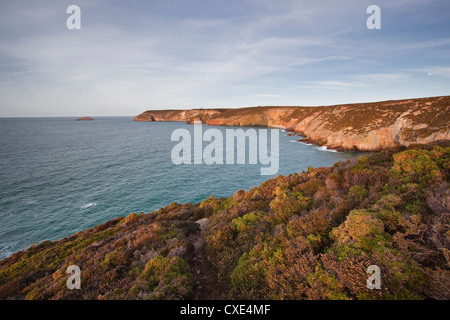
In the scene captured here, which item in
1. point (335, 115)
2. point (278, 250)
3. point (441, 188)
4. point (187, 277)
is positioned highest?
point (335, 115)

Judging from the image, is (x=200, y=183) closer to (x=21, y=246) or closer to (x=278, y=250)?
(x=21, y=246)

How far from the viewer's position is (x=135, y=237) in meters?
9.59

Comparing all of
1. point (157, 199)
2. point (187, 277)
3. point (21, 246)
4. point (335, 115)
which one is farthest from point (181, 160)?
point (335, 115)

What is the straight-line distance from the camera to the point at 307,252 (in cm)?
536

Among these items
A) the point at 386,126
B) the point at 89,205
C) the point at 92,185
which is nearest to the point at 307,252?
the point at 89,205

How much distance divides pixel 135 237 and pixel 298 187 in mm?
8861

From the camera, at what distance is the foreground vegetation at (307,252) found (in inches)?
158
